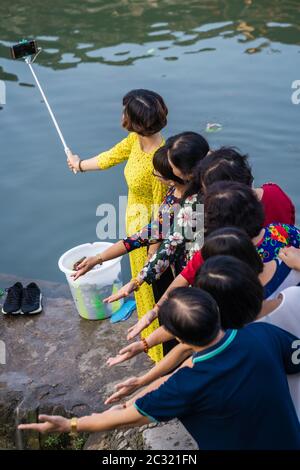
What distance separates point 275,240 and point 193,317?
2.53 feet

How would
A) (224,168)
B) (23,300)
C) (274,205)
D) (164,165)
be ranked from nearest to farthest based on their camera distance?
(224,168)
(274,205)
(164,165)
(23,300)

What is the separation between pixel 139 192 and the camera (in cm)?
366

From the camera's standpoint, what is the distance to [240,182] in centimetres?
280

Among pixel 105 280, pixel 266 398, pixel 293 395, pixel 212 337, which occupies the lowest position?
pixel 105 280

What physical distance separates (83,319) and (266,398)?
259 centimetres

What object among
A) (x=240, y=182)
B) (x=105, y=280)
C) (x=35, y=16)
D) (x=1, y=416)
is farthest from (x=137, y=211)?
(x=35, y=16)

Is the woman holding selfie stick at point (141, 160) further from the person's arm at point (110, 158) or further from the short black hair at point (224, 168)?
the short black hair at point (224, 168)

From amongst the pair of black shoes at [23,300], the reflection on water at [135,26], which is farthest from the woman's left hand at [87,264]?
the reflection on water at [135,26]

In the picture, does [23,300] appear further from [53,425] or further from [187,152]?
[53,425]

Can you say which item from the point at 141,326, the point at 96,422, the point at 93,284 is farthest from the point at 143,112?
the point at 96,422

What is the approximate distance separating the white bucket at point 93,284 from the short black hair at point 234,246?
1.89 m

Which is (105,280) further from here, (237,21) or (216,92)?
(237,21)

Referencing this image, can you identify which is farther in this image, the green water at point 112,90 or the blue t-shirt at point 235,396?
the green water at point 112,90

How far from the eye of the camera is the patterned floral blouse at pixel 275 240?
8.75 ft
